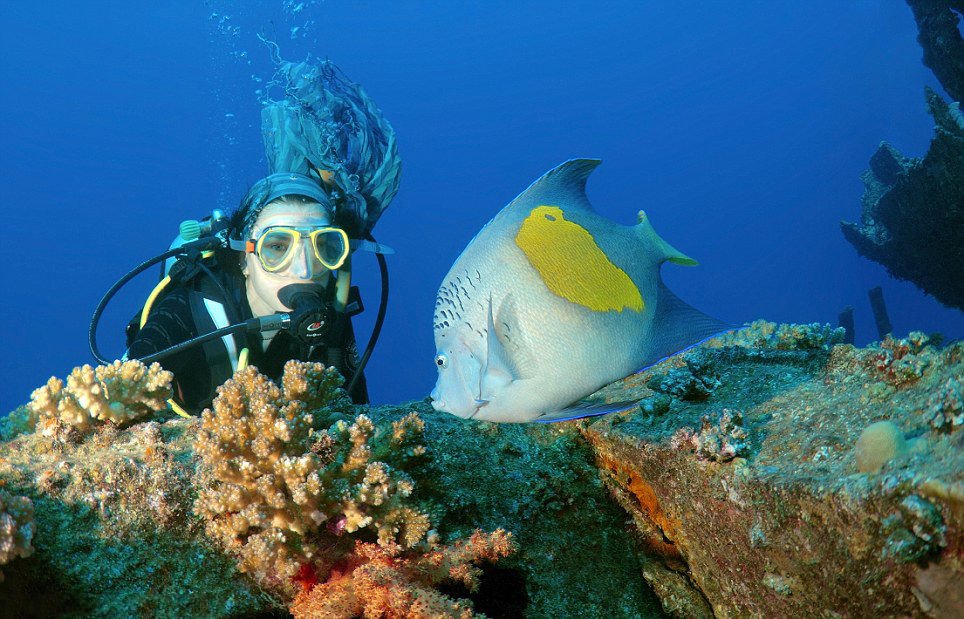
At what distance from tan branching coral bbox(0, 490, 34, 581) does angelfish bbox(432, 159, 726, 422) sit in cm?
126

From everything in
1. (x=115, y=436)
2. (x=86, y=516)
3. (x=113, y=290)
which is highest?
(x=113, y=290)

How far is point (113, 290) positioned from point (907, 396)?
5213 millimetres

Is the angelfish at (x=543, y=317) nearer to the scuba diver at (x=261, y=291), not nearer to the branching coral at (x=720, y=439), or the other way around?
the branching coral at (x=720, y=439)

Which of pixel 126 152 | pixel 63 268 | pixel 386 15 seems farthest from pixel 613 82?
pixel 63 268

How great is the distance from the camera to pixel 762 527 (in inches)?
66.6

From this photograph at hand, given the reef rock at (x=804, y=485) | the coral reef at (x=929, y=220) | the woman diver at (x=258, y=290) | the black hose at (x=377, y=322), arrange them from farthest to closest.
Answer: the coral reef at (x=929, y=220) < the black hose at (x=377, y=322) < the woman diver at (x=258, y=290) < the reef rock at (x=804, y=485)

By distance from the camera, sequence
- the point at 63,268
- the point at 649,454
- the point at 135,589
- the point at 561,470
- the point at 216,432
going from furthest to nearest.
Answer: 1. the point at 63,268
2. the point at 561,470
3. the point at 649,454
4. the point at 216,432
5. the point at 135,589

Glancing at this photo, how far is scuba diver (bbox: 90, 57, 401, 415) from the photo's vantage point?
364 cm

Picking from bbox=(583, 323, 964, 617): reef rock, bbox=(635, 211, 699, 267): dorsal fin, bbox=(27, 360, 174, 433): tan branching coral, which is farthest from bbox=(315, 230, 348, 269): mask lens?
bbox=(635, 211, 699, 267): dorsal fin

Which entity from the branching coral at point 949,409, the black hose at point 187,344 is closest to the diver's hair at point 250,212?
the black hose at point 187,344

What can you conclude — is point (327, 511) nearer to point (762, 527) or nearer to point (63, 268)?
point (762, 527)

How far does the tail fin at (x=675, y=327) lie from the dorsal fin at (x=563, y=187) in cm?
42

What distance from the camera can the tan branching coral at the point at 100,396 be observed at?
87.0 inches

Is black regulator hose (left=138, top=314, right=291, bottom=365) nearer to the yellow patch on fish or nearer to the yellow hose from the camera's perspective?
the yellow hose
